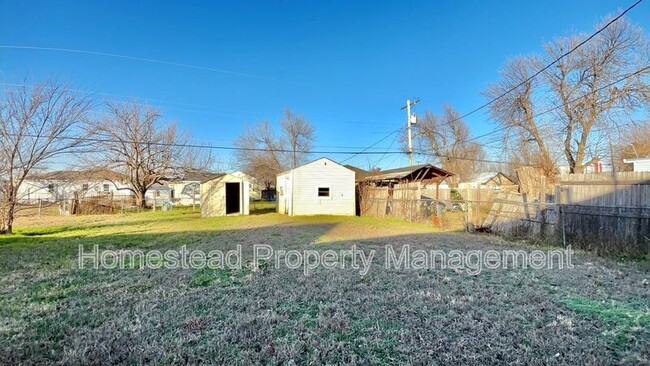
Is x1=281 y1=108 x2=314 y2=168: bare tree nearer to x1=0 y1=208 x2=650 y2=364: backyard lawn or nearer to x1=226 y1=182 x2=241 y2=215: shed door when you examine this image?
x1=226 y1=182 x2=241 y2=215: shed door

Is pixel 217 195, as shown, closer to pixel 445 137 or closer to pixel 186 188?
pixel 186 188

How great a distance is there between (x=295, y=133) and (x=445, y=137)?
16187mm

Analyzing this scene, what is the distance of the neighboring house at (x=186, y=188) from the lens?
24.4m

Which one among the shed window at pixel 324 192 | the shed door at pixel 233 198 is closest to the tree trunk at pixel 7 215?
the shed door at pixel 233 198

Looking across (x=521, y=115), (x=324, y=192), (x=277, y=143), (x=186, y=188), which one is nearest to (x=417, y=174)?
(x=324, y=192)

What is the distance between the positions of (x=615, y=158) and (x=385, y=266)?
19611 millimetres

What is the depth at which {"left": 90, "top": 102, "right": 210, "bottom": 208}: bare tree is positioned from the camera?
20.8m

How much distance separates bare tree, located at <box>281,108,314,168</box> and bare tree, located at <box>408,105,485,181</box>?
11.9m

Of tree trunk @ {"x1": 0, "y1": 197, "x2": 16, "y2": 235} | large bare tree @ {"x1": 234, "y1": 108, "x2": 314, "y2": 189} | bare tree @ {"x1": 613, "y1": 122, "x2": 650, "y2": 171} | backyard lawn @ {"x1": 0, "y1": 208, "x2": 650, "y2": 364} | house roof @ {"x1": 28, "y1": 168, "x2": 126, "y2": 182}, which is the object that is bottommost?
backyard lawn @ {"x1": 0, "y1": 208, "x2": 650, "y2": 364}

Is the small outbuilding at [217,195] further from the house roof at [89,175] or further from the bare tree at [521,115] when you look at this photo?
the bare tree at [521,115]

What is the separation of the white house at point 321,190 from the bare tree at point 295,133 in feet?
61.2

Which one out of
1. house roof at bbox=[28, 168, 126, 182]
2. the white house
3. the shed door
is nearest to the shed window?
the white house

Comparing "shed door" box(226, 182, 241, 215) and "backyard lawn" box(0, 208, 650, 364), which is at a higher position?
"shed door" box(226, 182, 241, 215)

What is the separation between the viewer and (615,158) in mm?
17516
